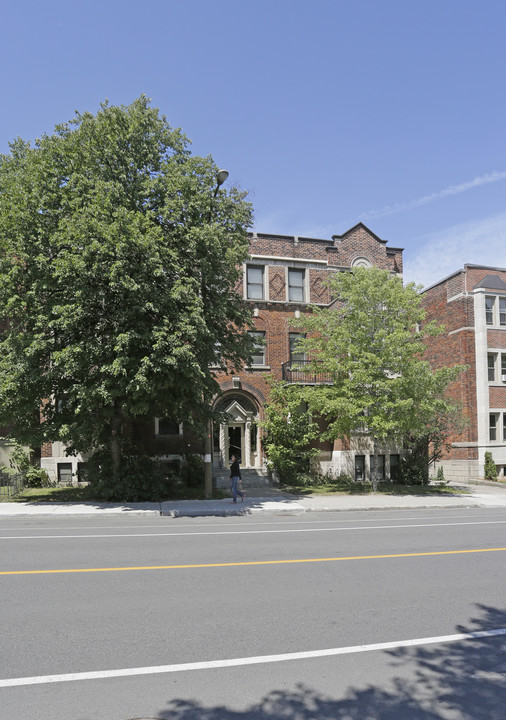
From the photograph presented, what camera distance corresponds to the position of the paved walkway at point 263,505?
610 inches

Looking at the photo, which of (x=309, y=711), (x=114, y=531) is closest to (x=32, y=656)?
(x=309, y=711)

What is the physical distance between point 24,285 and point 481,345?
23.2 metres

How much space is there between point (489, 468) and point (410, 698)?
25637mm

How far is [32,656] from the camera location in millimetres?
4770

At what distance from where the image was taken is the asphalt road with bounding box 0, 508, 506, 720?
402 cm

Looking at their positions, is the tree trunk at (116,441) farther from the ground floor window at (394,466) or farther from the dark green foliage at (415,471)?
the ground floor window at (394,466)

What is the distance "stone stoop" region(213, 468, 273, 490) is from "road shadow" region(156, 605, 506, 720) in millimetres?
17771

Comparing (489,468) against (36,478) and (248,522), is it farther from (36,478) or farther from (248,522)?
(36,478)

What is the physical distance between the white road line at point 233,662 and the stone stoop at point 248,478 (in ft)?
56.7

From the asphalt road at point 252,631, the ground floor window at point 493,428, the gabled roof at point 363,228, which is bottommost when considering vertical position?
the asphalt road at point 252,631

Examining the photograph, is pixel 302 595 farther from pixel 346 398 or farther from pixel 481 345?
pixel 481 345

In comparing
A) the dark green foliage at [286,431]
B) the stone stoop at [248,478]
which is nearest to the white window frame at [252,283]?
the dark green foliage at [286,431]

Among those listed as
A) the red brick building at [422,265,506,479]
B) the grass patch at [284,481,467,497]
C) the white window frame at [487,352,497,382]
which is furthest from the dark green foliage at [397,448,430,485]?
the white window frame at [487,352,497,382]

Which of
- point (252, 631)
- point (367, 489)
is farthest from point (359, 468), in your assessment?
point (252, 631)
